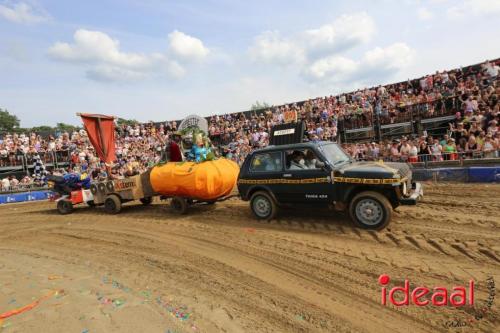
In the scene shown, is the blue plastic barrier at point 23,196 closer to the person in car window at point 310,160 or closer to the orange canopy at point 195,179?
the orange canopy at point 195,179

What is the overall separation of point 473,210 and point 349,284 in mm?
4544

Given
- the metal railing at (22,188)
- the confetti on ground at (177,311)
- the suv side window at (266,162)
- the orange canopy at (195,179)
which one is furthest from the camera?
the metal railing at (22,188)

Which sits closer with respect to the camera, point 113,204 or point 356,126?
point 113,204

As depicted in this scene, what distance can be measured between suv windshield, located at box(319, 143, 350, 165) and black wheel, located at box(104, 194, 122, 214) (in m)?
6.71

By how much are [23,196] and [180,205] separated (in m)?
12.5

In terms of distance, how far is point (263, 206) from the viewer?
25.7 feet

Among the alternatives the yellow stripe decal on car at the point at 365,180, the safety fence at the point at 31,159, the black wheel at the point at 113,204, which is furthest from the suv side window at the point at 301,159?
the safety fence at the point at 31,159

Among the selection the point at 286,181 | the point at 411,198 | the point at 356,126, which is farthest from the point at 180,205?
the point at 356,126

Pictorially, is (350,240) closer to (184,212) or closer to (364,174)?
(364,174)

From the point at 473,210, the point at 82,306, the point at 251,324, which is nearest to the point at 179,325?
the point at 251,324

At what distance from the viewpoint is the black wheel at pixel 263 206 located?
7631 millimetres

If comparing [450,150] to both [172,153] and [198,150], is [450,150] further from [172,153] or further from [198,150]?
[172,153]

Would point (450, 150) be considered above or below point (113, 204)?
above

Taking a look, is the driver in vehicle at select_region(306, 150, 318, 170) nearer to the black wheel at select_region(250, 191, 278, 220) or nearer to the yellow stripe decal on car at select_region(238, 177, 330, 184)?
the yellow stripe decal on car at select_region(238, 177, 330, 184)
